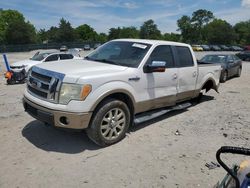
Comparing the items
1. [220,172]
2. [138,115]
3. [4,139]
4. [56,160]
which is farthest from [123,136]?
[4,139]

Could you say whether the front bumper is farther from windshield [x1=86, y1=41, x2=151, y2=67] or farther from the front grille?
windshield [x1=86, y1=41, x2=151, y2=67]

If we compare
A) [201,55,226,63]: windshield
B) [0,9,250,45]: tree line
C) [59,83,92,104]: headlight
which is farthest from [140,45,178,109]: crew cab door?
[0,9,250,45]: tree line

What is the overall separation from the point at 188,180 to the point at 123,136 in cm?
162

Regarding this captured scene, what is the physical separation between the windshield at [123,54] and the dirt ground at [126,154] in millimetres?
1464

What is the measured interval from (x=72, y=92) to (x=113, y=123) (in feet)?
3.28

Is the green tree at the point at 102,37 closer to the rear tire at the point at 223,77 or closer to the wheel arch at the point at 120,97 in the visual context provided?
the rear tire at the point at 223,77

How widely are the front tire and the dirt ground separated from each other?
0.18 metres

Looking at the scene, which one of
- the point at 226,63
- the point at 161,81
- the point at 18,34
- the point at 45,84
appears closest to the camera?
the point at 45,84

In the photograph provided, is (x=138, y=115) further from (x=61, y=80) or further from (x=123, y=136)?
(x=61, y=80)

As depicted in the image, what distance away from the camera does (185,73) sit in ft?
20.5

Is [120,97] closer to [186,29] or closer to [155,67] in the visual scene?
[155,67]

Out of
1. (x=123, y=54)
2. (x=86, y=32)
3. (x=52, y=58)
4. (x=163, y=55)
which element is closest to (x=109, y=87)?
(x=123, y=54)

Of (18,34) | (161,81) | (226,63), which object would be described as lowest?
(226,63)

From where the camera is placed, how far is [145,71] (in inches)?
199
